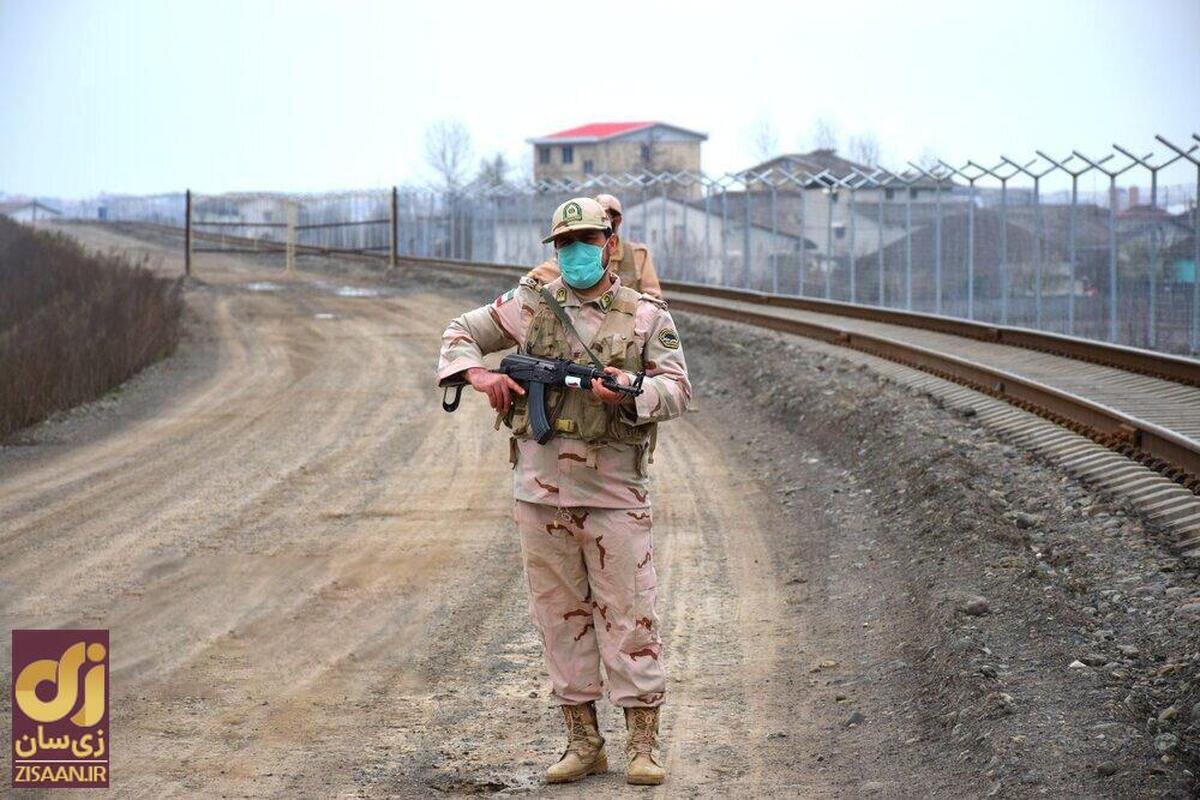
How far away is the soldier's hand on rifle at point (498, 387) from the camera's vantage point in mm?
5414

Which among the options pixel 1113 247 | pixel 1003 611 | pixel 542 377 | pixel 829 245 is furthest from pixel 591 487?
pixel 829 245

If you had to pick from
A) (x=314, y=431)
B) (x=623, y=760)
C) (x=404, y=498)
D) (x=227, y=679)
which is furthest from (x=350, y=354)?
(x=623, y=760)

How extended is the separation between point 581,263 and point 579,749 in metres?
1.71

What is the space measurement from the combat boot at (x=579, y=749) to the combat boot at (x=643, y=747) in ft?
0.41

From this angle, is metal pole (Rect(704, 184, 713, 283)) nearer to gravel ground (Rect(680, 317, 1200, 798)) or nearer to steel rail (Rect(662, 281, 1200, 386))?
steel rail (Rect(662, 281, 1200, 386))

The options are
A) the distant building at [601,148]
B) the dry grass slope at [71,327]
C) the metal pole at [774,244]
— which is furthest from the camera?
the distant building at [601,148]

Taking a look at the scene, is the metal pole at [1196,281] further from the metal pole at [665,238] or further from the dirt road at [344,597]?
the metal pole at [665,238]

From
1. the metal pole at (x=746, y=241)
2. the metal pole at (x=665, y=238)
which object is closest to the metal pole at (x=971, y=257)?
the metal pole at (x=746, y=241)

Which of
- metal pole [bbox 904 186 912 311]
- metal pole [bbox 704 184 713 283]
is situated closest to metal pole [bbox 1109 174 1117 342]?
metal pole [bbox 904 186 912 311]

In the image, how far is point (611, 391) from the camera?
5262 millimetres

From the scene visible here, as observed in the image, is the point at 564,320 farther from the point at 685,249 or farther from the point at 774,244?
the point at 685,249

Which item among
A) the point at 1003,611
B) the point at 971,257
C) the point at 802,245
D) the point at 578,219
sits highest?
the point at 802,245

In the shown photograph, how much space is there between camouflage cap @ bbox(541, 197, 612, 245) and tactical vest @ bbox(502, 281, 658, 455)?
0.88 feet

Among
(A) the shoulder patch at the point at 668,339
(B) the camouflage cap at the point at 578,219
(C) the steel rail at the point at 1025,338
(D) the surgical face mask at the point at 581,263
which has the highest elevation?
(B) the camouflage cap at the point at 578,219
